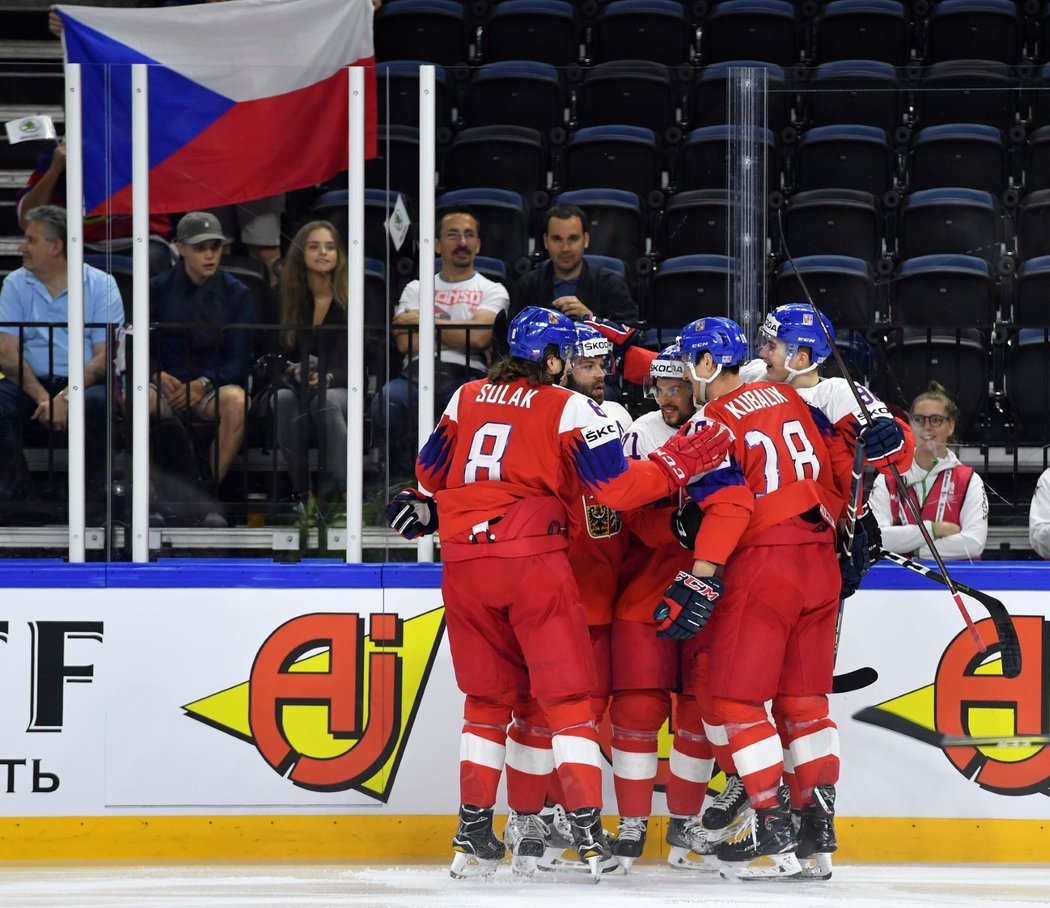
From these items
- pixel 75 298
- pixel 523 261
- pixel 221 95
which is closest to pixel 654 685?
pixel 523 261

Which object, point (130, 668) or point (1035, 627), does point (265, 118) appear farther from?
point (1035, 627)

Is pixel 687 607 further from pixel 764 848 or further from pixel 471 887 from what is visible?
pixel 471 887

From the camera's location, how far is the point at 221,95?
4.64 metres

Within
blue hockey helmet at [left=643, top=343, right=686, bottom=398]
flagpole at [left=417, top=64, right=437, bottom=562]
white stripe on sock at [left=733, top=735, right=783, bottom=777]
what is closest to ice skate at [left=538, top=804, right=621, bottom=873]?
white stripe on sock at [left=733, top=735, right=783, bottom=777]

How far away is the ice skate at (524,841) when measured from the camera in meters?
4.29

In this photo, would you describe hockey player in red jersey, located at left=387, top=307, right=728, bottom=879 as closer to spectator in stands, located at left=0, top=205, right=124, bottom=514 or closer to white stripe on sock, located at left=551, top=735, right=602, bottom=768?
white stripe on sock, located at left=551, top=735, right=602, bottom=768

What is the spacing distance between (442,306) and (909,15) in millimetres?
3886

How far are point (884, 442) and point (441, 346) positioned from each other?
4.46 ft

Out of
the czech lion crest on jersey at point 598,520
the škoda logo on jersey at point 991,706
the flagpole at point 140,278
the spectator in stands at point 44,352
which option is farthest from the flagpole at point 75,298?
the škoda logo on jersey at point 991,706

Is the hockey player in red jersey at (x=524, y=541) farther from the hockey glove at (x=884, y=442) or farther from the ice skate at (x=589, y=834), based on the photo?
the hockey glove at (x=884, y=442)

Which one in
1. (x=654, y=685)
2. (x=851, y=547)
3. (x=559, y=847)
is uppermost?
(x=851, y=547)

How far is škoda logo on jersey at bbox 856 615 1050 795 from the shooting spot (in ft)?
15.0

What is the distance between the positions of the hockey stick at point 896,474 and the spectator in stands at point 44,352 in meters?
2.03

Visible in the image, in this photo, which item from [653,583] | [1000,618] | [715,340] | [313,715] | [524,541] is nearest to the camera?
[524,541]
